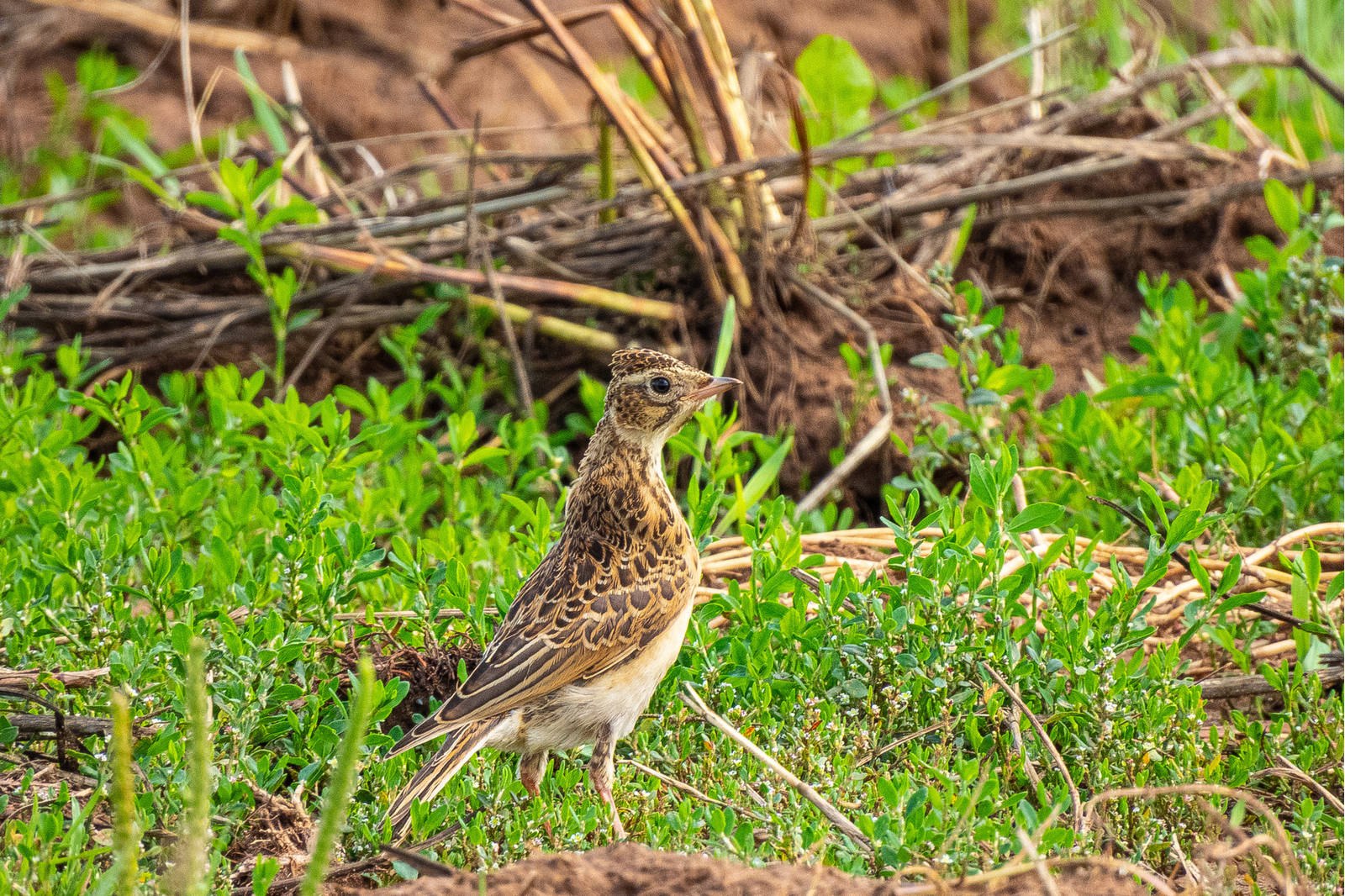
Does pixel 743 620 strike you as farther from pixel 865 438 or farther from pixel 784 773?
pixel 865 438

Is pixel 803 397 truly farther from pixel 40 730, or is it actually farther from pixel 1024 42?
pixel 1024 42

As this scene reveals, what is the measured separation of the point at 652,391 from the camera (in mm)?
4672

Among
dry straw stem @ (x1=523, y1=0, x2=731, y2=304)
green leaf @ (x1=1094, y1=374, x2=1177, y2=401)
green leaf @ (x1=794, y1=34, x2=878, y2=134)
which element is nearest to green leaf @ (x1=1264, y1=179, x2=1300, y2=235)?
green leaf @ (x1=1094, y1=374, x2=1177, y2=401)

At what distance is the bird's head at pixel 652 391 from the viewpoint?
467cm

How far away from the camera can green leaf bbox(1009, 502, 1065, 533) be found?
4.38 meters

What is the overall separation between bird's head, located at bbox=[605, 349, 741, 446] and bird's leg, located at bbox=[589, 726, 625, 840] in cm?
104

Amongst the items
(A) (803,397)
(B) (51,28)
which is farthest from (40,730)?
(B) (51,28)

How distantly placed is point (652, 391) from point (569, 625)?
841 millimetres

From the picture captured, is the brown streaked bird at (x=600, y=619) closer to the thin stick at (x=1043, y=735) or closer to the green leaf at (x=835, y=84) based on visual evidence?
the thin stick at (x=1043, y=735)

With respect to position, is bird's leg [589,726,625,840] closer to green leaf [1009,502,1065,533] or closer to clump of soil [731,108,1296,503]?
green leaf [1009,502,1065,533]

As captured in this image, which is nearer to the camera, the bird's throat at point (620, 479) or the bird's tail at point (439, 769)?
the bird's tail at point (439, 769)

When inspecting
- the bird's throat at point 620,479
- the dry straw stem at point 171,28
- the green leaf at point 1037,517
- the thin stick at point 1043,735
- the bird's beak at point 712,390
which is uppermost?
the dry straw stem at point 171,28

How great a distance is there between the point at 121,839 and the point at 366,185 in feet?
17.9

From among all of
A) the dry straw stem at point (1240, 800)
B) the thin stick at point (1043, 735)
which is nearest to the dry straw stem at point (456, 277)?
the thin stick at point (1043, 735)
